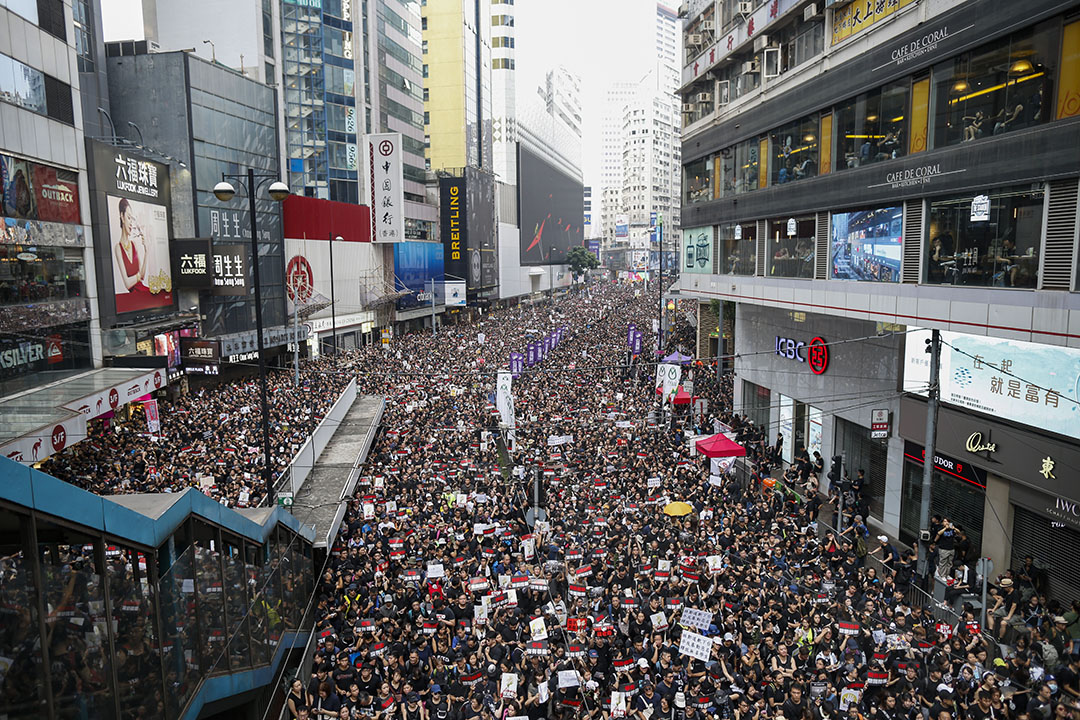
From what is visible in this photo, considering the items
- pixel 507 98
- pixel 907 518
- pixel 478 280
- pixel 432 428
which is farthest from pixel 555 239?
pixel 907 518

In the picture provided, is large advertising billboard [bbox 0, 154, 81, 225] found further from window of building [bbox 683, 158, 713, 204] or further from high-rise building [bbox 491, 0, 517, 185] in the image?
high-rise building [bbox 491, 0, 517, 185]

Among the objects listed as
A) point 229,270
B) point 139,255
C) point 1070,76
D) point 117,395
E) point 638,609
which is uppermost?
point 1070,76

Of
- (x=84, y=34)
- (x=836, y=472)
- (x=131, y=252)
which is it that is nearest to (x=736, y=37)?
(x=836, y=472)

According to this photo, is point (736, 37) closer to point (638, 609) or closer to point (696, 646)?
Result: point (638, 609)

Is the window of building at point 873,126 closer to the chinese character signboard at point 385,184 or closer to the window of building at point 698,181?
the window of building at point 698,181

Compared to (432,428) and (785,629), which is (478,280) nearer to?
(432,428)

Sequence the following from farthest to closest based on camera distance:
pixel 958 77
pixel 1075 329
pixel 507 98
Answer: pixel 507 98
pixel 958 77
pixel 1075 329

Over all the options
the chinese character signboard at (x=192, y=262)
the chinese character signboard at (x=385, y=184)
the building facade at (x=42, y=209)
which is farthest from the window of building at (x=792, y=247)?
the chinese character signboard at (x=385, y=184)
